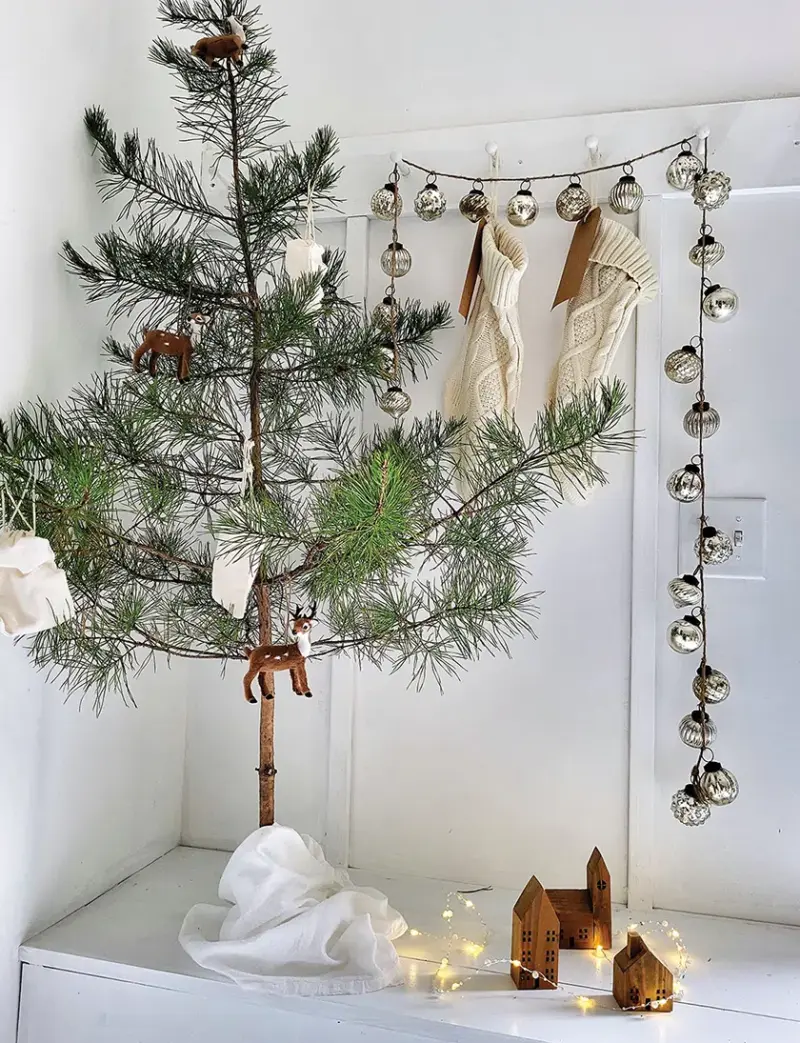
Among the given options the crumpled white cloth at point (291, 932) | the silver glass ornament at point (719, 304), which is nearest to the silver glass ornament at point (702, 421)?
the silver glass ornament at point (719, 304)

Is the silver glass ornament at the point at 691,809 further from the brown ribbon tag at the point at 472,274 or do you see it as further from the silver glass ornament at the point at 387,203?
the silver glass ornament at the point at 387,203

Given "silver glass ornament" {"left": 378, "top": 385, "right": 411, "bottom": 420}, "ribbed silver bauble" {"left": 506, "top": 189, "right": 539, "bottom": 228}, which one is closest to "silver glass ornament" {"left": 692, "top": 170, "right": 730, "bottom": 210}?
"ribbed silver bauble" {"left": 506, "top": 189, "right": 539, "bottom": 228}

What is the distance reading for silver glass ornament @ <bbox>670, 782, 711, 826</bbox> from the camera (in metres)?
1.07

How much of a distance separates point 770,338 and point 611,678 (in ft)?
1.70

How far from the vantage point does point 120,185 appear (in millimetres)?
1158

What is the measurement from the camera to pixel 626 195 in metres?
1.16

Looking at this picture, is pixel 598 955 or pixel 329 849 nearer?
pixel 598 955

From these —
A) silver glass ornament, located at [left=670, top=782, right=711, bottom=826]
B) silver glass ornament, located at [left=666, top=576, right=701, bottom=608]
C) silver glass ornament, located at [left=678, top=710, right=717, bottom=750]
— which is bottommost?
silver glass ornament, located at [left=670, top=782, right=711, bottom=826]

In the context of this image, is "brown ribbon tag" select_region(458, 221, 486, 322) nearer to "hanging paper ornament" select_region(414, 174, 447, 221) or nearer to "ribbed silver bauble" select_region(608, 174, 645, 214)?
"hanging paper ornament" select_region(414, 174, 447, 221)

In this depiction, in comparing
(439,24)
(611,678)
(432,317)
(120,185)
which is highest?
(439,24)

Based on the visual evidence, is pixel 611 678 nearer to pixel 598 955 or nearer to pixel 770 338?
pixel 598 955

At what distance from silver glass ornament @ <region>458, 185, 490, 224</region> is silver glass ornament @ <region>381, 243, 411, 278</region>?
10 centimetres

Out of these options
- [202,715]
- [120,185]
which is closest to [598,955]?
[202,715]

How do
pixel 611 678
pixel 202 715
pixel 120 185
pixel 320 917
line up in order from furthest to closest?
pixel 202 715 → pixel 611 678 → pixel 120 185 → pixel 320 917
